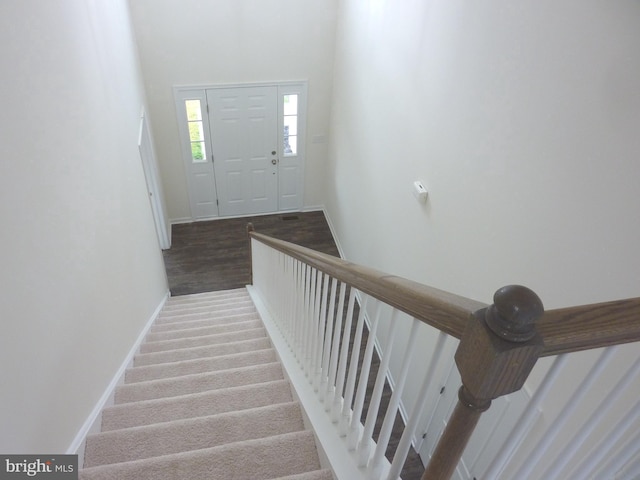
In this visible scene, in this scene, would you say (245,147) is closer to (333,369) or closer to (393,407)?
(333,369)

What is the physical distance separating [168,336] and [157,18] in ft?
12.4

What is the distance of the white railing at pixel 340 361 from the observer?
3.43 ft

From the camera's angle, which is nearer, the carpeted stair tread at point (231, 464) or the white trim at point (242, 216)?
the carpeted stair tread at point (231, 464)

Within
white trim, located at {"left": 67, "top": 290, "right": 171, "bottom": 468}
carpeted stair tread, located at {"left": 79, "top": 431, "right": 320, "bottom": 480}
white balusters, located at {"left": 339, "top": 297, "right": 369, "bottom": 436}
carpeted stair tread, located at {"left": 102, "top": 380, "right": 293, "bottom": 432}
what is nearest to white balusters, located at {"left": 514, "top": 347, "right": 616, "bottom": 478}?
white balusters, located at {"left": 339, "top": 297, "right": 369, "bottom": 436}

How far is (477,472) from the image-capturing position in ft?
8.77

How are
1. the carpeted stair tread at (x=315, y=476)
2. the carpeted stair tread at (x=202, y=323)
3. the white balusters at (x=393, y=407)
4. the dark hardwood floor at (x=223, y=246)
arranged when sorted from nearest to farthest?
the white balusters at (x=393, y=407) < the carpeted stair tread at (x=315, y=476) < the carpeted stair tread at (x=202, y=323) < the dark hardwood floor at (x=223, y=246)

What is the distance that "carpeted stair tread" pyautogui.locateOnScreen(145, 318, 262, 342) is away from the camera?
3404mm

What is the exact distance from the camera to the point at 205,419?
188 cm

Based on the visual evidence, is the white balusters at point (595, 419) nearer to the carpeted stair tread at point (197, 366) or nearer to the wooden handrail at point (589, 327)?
the wooden handrail at point (589, 327)

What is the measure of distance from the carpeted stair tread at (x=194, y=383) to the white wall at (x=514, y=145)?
140 centimetres

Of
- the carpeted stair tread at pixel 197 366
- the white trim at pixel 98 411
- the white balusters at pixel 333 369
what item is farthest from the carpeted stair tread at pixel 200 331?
the white balusters at pixel 333 369

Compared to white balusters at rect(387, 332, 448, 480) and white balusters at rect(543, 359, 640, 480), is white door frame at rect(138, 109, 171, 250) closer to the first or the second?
white balusters at rect(387, 332, 448, 480)

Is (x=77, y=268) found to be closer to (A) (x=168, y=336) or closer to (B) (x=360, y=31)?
(A) (x=168, y=336)

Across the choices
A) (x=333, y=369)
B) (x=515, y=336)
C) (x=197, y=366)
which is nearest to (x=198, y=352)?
(x=197, y=366)
